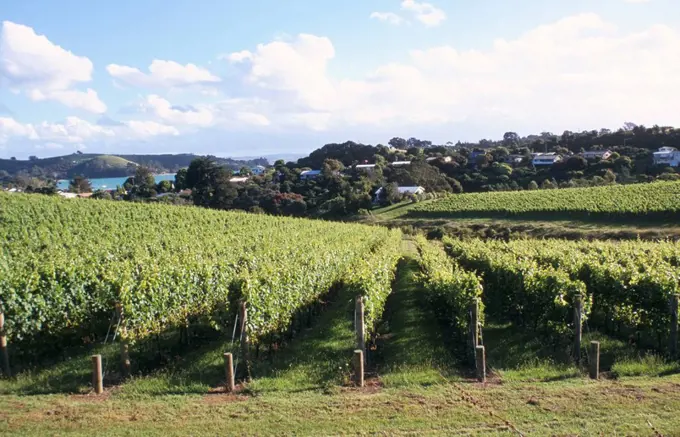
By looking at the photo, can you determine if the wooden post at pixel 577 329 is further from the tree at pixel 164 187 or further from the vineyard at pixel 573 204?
the tree at pixel 164 187

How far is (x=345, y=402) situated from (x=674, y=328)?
675 cm

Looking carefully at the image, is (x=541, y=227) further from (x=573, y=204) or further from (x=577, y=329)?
(x=577, y=329)

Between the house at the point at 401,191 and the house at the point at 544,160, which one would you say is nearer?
the house at the point at 401,191

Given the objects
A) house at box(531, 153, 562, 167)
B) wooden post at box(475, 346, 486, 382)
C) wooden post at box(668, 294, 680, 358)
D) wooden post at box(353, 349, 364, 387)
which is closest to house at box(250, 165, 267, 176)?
house at box(531, 153, 562, 167)

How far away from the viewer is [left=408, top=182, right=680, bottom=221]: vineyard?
40969 millimetres

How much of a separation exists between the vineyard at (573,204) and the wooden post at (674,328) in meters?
35.8

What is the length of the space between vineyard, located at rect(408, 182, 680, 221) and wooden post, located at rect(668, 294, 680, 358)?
117ft

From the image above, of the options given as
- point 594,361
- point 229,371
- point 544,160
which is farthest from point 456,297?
point 544,160

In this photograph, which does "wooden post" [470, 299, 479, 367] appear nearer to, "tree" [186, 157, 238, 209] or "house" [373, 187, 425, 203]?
"house" [373, 187, 425, 203]

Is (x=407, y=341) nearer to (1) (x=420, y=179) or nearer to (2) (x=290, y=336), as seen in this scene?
(2) (x=290, y=336)

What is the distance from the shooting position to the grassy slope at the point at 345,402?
6.49m

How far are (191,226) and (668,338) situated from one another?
24.6m

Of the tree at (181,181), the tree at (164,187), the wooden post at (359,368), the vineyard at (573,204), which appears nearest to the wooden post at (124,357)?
the wooden post at (359,368)

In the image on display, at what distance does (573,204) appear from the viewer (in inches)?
1822
